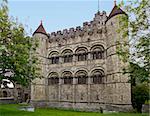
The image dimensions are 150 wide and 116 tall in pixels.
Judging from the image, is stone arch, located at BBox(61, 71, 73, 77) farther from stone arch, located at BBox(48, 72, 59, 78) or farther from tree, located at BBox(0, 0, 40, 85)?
tree, located at BBox(0, 0, 40, 85)

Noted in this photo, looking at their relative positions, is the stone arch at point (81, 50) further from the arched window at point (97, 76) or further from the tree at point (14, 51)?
the tree at point (14, 51)

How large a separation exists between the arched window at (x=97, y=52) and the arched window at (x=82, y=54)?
1.36 m

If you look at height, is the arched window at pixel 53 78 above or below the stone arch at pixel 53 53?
below

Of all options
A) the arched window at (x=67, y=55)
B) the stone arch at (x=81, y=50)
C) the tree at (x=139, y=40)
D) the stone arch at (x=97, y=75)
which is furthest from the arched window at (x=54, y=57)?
the tree at (x=139, y=40)

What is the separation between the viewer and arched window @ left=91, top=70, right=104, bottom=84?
30297 mm

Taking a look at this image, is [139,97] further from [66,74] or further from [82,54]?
[66,74]

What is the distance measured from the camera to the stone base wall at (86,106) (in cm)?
2562

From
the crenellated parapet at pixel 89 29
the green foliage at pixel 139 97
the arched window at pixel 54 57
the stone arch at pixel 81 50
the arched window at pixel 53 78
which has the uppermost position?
the crenellated parapet at pixel 89 29

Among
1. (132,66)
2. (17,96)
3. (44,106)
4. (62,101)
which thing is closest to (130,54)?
(132,66)

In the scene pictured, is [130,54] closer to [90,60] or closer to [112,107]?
[112,107]

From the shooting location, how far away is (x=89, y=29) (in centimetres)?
3359

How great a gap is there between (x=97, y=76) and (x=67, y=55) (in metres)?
7.32

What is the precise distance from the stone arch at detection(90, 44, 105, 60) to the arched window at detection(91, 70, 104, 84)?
2.44 metres

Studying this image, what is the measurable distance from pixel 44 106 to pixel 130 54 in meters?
23.0
